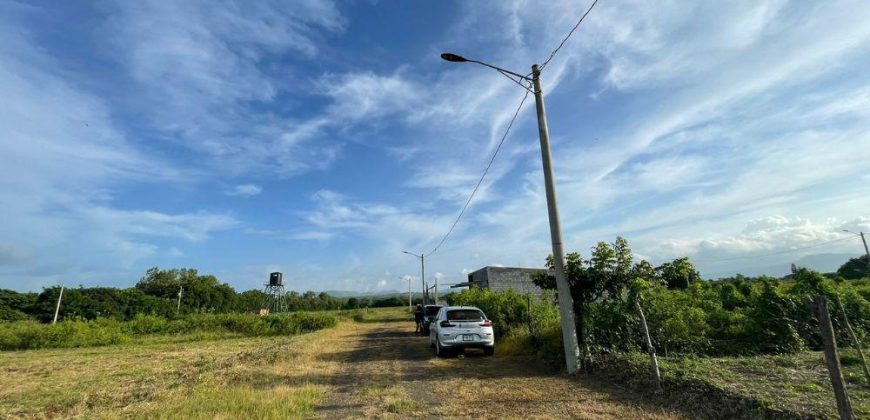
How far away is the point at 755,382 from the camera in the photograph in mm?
7059

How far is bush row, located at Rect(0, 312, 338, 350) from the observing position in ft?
87.2

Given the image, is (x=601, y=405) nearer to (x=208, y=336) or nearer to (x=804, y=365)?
(x=804, y=365)

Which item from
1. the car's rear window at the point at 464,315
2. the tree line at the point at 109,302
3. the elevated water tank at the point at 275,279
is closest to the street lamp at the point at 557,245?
the car's rear window at the point at 464,315

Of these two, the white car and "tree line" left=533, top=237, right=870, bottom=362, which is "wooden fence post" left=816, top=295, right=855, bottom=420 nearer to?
"tree line" left=533, top=237, right=870, bottom=362

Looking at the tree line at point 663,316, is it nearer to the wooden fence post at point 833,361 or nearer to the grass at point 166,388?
the wooden fence post at point 833,361

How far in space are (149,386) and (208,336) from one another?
21.8m

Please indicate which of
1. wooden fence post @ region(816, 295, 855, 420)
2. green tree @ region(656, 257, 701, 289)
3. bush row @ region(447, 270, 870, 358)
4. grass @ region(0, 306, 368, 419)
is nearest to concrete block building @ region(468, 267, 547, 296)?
grass @ region(0, 306, 368, 419)

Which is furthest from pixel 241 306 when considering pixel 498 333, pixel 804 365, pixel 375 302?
pixel 804 365

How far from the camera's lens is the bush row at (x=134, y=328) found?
87.2 ft

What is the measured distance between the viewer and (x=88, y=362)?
58.1 ft

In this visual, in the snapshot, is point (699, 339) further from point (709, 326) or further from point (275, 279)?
point (275, 279)

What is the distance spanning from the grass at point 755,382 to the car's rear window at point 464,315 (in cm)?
540

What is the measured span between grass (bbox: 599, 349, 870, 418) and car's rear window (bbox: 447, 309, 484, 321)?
17.7 feet

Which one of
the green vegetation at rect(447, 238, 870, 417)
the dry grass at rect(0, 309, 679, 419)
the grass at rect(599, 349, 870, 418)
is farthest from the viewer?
the dry grass at rect(0, 309, 679, 419)
